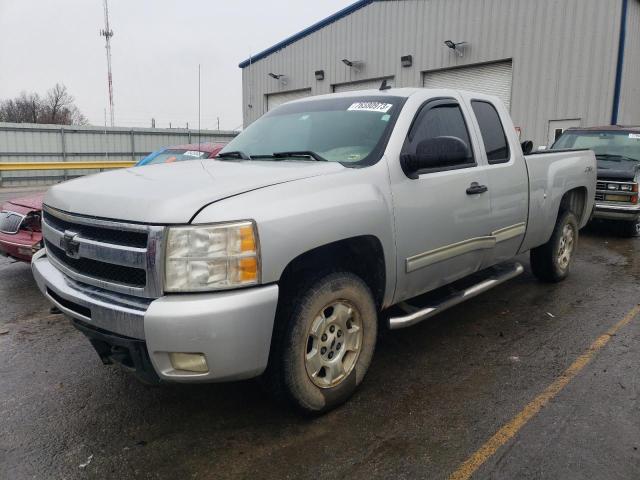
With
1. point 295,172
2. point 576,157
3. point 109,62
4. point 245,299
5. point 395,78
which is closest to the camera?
point 245,299

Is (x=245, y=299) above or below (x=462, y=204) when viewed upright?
below

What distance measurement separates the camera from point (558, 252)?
18.1ft

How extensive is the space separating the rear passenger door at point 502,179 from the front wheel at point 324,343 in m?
1.49

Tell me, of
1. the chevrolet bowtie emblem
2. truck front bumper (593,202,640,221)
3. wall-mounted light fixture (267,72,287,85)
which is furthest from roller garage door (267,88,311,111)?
the chevrolet bowtie emblem

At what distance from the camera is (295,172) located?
2.94 m

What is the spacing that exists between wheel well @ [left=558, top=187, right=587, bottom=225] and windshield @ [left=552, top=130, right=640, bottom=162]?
3936 mm

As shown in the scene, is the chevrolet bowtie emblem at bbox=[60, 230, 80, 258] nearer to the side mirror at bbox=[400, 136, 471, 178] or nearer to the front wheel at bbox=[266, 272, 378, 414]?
the front wheel at bbox=[266, 272, 378, 414]

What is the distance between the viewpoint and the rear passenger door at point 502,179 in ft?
13.5

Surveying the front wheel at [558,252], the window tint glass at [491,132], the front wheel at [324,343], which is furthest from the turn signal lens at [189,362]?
the front wheel at [558,252]

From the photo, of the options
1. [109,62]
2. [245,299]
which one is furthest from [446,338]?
[109,62]

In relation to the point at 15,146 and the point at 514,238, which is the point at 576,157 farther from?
the point at 15,146

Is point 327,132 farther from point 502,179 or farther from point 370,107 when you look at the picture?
point 502,179

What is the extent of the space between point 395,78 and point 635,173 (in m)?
11.9

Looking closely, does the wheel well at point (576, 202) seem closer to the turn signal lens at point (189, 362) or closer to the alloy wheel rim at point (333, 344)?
the alloy wheel rim at point (333, 344)
